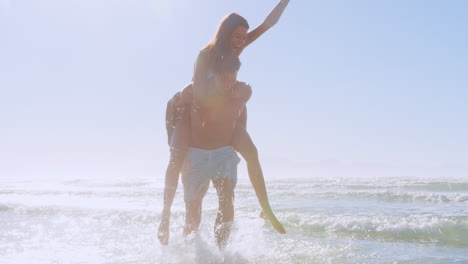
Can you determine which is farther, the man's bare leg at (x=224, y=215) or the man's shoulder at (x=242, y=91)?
the man's bare leg at (x=224, y=215)

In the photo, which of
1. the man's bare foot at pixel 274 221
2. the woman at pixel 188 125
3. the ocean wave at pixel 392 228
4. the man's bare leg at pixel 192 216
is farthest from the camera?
the ocean wave at pixel 392 228

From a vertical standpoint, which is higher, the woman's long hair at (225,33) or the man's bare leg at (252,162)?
the woman's long hair at (225,33)

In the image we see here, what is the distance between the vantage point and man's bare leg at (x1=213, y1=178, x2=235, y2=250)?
10.4ft

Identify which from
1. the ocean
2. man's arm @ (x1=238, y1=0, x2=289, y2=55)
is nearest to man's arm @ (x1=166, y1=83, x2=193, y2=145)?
man's arm @ (x1=238, y1=0, x2=289, y2=55)

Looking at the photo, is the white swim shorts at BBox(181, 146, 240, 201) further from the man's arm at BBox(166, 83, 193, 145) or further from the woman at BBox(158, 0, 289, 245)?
the man's arm at BBox(166, 83, 193, 145)

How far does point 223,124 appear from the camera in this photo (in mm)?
3137

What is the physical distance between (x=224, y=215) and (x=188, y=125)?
0.74 m

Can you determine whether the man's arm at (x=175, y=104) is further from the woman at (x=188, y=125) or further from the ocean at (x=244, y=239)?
the ocean at (x=244, y=239)

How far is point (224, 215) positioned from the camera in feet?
10.4

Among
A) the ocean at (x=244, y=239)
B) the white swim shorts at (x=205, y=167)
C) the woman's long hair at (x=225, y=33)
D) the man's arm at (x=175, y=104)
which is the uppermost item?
the woman's long hair at (x=225, y=33)

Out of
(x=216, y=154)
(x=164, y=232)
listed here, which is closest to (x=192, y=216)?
(x=164, y=232)

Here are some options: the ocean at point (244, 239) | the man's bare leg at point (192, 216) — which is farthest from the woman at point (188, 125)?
the ocean at point (244, 239)

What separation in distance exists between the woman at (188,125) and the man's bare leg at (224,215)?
199 mm

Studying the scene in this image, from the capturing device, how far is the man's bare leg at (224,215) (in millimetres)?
3184
